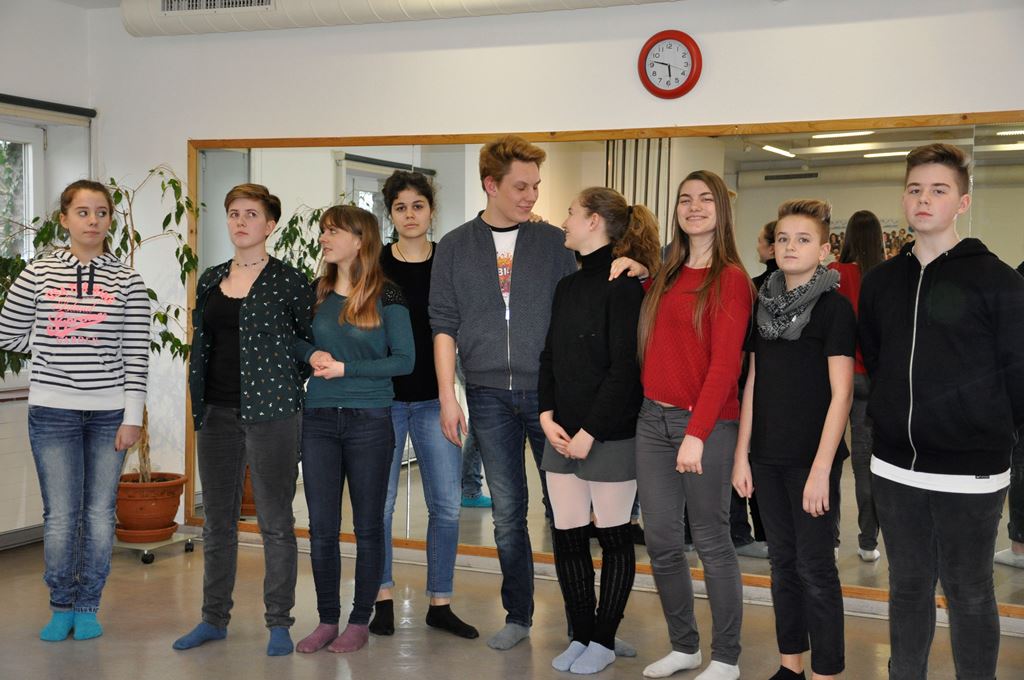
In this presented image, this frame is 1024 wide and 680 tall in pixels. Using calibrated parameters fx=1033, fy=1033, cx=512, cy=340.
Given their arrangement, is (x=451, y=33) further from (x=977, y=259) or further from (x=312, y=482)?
(x=977, y=259)

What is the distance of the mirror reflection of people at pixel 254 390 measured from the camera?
343 centimetres

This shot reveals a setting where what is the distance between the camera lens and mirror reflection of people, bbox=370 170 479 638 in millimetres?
3775

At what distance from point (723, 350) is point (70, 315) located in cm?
225

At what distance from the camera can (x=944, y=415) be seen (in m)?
2.58

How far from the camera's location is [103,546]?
3.76 meters

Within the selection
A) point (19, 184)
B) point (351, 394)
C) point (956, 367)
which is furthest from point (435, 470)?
point (19, 184)

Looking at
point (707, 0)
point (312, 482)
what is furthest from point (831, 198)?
point (312, 482)

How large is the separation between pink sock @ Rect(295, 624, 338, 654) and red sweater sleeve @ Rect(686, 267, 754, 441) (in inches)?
58.6

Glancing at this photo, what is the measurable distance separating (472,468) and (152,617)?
5.12ft

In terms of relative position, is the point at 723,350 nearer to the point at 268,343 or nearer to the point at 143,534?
the point at 268,343

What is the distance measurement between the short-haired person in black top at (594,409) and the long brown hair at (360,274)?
Result: 61 cm

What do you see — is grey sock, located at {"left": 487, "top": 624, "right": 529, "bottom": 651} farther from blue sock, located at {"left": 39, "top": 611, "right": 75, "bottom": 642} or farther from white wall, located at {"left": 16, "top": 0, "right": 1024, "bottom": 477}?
white wall, located at {"left": 16, "top": 0, "right": 1024, "bottom": 477}

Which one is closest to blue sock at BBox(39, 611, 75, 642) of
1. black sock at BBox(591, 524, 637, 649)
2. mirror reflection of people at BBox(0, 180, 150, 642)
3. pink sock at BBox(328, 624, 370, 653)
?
mirror reflection of people at BBox(0, 180, 150, 642)

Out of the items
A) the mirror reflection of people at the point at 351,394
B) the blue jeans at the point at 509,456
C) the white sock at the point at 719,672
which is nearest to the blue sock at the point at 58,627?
the mirror reflection of people at the point at 351,394
